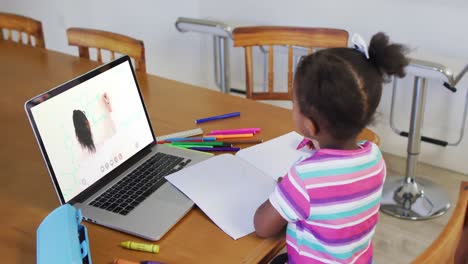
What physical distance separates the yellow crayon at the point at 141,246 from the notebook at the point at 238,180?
5.5 inches

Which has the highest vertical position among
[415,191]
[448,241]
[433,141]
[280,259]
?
[448,241]

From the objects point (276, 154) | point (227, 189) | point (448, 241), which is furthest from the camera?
point (276, 154)

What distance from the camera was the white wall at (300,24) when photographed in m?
2.66

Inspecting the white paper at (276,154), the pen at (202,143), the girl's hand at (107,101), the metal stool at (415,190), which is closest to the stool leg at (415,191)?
the metal stool at (415,190)

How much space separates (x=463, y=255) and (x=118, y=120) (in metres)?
0.79

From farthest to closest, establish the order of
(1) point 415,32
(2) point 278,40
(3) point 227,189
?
(1) point 415,32 < (2) point 278,40 < (3) point 227,189

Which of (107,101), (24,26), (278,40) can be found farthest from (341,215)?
(24,26)

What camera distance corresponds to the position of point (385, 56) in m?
1.01

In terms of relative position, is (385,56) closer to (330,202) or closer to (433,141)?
(330,202)

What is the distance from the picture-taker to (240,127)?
4.92 ft

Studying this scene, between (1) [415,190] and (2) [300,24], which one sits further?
(2) [300,24]

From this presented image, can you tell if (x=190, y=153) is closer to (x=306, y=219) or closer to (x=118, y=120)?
(x=118, y=120)

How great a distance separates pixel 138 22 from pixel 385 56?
106 inches

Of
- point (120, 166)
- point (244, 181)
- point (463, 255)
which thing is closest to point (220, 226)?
point (244, 181)
